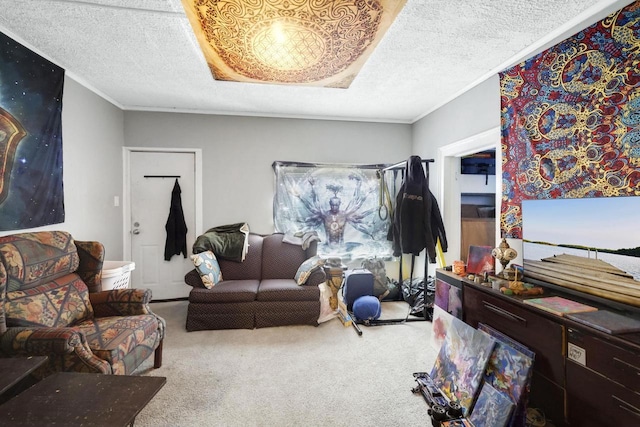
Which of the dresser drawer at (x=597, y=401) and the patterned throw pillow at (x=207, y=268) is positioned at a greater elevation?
the patterned throw pillow at (x=207, y=268)

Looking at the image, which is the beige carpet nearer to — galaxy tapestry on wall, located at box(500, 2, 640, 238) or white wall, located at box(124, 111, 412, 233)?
galaxy tapestry on wall, located at box(500, 2, 640, 238)

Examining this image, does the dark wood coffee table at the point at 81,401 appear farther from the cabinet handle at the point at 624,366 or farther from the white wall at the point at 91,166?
the cabinet handle at the point at 624,366

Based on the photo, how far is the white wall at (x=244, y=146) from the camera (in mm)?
3600

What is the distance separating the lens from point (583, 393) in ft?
4.42

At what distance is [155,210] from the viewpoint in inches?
144

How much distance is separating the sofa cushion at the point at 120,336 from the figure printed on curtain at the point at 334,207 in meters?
2.01

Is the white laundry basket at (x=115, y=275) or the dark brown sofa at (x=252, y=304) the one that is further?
the dark brown sofa at (x=252, y=304)

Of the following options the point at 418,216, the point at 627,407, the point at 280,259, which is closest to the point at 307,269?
the point at 280,259

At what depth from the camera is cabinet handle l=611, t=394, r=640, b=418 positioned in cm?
115

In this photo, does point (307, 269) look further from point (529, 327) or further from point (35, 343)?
point (35, 343)

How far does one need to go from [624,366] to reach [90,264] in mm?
3286

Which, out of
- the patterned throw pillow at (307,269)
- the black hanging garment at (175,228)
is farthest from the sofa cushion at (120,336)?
the black hanging garment at (175,228)

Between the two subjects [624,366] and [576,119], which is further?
[576,119]

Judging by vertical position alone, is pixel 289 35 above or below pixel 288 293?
above
